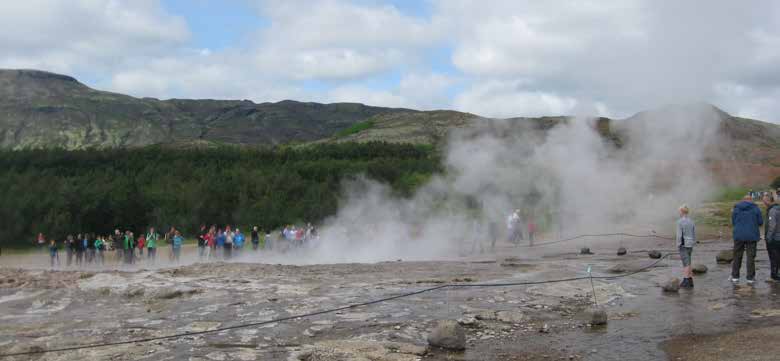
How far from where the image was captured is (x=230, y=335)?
35.2ft

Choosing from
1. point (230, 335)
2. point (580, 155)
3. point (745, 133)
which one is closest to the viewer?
point (230, 335)

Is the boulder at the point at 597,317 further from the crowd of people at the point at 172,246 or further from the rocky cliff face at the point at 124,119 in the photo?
the rocky cliff face at the point at 124,119

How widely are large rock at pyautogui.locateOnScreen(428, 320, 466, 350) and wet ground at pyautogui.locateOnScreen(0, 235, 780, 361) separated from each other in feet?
0.55

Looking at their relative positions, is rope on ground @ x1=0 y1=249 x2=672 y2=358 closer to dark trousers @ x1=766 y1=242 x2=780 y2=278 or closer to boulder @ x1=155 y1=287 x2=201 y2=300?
dark trousers @ x1=766 y1=242 x2=780 y2=278

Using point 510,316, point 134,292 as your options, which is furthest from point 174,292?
point 510,316

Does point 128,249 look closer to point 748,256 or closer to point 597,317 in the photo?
point 597,317

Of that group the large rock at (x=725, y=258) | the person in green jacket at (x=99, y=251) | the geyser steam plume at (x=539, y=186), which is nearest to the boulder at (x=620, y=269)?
the large rock at (x=725, y=258)

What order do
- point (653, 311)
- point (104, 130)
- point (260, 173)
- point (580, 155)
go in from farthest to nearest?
1. point (104, 130)
2. point (260, 173)
3. point (580, 155)
4. point (653, 311)

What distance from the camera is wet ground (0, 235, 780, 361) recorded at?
9508 millimetres

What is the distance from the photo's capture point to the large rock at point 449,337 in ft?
31.5

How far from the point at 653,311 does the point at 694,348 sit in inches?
110

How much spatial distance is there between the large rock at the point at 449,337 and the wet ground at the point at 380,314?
0.17 meters

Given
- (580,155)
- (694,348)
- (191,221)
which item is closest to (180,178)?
(191,221)

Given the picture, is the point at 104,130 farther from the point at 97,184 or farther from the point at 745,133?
the point at 745,133
